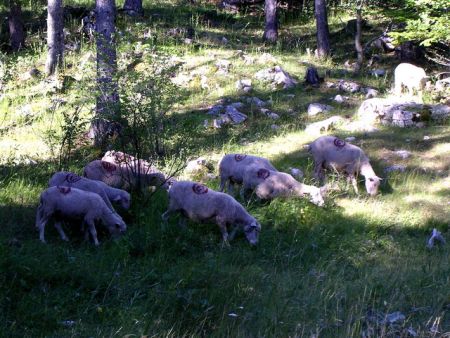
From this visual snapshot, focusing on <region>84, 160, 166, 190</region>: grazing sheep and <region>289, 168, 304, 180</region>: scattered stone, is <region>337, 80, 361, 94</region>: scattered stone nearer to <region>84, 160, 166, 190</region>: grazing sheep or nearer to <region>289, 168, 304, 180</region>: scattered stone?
<region>289, 168, 304, 180</region>: scattered stone

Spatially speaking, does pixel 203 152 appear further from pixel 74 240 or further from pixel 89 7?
pixel 89 7

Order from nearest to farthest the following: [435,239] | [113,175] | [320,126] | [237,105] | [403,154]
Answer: [435,239] < [113,175] < [403,154] < [320,126] < [237,105]

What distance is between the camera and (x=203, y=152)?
13.2 meters

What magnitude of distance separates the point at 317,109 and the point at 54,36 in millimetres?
7882

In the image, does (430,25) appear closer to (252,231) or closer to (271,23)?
(252,231)

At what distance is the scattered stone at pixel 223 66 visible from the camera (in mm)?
18125

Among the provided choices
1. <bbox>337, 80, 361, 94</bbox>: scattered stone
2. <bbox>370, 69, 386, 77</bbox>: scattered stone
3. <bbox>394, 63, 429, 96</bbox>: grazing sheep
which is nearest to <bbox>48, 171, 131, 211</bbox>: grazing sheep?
<bbox>337, 80, 361, 94</bbox>: scattered stone

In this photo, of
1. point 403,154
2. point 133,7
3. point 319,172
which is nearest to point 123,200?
point 319,172

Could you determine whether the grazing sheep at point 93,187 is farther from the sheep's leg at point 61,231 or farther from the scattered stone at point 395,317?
the scattered stone at point 395,317

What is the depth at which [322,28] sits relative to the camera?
20.6 metres

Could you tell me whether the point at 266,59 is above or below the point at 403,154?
above

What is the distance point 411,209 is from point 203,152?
4.72 m

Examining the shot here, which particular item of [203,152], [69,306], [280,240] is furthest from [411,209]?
[69,306]

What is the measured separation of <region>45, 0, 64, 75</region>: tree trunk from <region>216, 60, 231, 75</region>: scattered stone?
4705 mm
